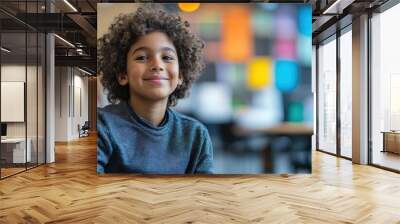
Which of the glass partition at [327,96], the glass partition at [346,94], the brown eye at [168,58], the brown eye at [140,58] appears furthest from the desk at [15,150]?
the glass partition at [327,96]

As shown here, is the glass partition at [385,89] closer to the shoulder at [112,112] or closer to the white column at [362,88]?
the white column at [362,88]

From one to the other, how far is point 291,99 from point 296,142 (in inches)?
29.4

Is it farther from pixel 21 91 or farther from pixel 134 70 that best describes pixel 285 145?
pixel 21 91

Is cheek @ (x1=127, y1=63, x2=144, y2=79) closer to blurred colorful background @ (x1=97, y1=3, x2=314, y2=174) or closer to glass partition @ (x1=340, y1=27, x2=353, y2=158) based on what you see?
blurred colorful background @ (x1=97, y1=3, x2=314, y2=174)

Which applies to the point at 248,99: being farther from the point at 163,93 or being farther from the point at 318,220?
the point at 318,220

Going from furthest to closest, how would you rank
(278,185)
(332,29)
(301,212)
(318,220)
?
(332,29) → (278,185) → (301,212) → (318,220)

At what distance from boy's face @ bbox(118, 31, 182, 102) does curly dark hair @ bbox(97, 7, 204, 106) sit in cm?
9

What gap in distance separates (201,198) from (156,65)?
7.93 feet

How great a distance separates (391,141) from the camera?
7863 mm

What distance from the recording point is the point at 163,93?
6.54 metres

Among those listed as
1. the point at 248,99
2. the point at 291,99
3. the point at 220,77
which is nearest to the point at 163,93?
the point at 220,77

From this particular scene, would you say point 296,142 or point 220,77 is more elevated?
point 220,77

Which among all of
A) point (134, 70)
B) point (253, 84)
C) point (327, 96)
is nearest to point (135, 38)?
Result: point (134, 70)

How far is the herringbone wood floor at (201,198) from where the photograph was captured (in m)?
4.20
